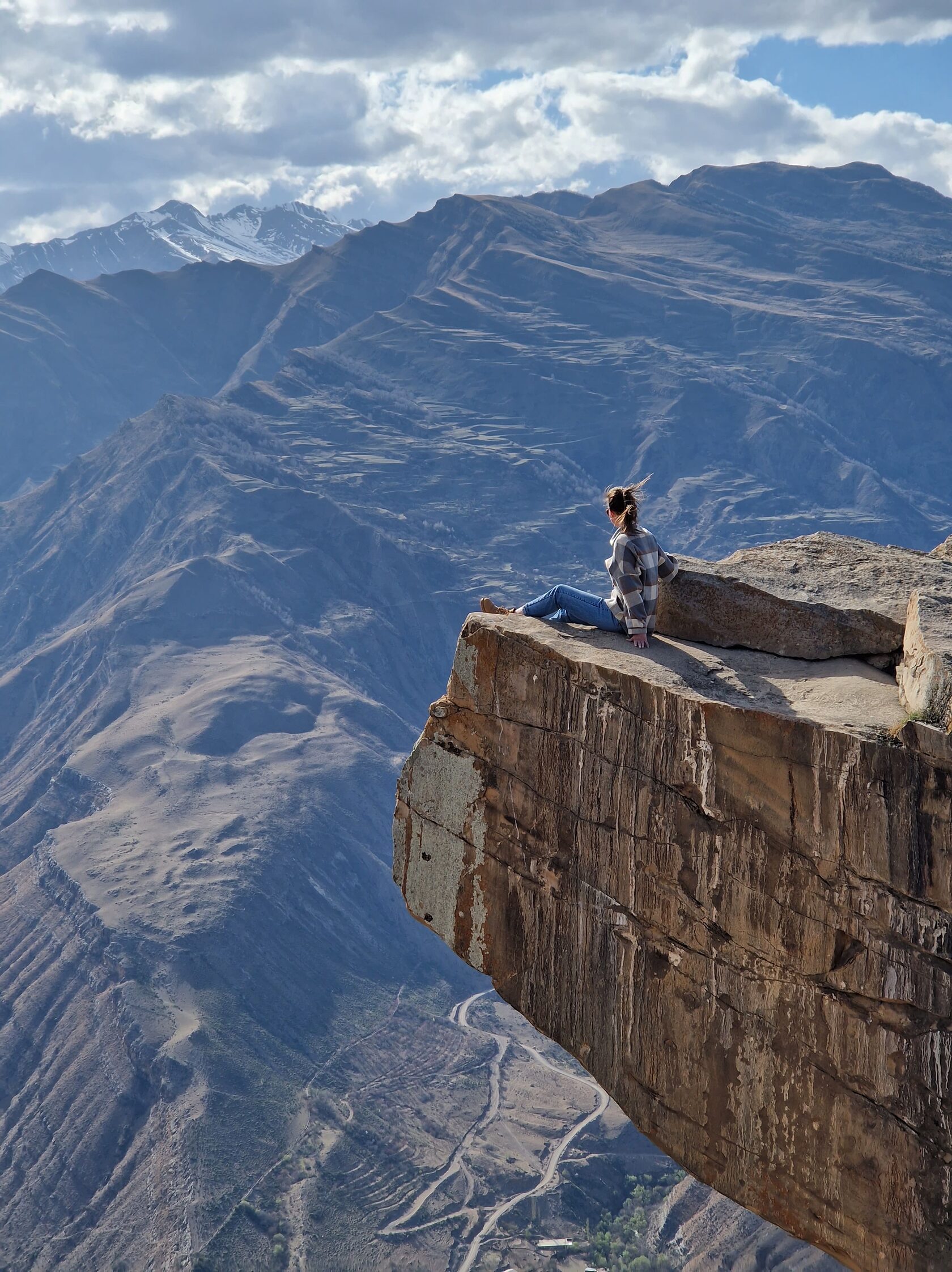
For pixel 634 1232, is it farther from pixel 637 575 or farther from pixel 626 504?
pixel 626 504

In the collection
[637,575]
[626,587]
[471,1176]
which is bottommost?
[471,1176]

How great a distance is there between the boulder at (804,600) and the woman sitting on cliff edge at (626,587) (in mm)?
545

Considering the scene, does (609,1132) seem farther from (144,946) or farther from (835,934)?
(835,934)

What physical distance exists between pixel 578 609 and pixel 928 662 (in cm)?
535

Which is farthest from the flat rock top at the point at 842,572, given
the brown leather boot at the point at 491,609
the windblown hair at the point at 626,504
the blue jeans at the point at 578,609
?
the brown leather boot at the point at 491,609

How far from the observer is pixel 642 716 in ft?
49.9

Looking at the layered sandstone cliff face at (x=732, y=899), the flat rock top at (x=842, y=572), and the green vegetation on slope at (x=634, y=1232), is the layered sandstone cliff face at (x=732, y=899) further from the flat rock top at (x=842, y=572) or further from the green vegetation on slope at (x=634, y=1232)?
the green vegetation on slope at (x=634, y=1232)

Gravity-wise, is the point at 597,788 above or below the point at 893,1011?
above

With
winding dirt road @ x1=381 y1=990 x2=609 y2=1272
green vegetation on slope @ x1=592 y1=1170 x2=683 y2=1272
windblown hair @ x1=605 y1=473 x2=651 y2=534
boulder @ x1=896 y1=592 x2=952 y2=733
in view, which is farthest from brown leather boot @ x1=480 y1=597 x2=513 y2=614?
green vegetation on slope @ x1=592 y1=1170 x2=683 y2=1272

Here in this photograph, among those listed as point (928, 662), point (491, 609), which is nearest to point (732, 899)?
point (928, 662)

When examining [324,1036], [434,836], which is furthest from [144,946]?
[434,836]

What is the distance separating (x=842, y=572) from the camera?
17.9m

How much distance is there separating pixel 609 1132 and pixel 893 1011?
504 ft

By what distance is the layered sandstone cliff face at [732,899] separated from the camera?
43.8ft
